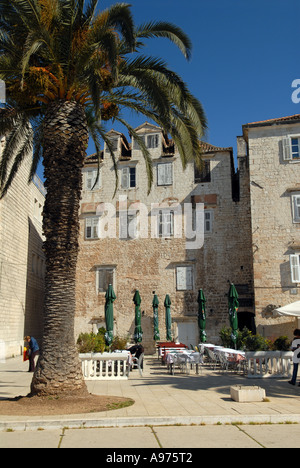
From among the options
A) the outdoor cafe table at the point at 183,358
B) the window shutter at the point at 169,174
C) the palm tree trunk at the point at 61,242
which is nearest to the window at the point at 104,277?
the window shutter at the point at 169,174

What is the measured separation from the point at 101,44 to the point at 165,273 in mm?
18889

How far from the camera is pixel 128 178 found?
28.3 meters

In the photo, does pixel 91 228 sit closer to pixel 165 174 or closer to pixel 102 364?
pixel 165 174

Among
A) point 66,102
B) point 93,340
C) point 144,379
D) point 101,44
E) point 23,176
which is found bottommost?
point 144,379

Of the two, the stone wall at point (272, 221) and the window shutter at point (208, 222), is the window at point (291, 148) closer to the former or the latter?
the stone wall at point (272, 221)

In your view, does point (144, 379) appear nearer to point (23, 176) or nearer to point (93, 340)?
point (93, 340)

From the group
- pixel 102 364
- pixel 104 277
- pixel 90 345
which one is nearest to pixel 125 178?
pixel 104 277

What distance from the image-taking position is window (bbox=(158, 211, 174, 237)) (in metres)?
26.9

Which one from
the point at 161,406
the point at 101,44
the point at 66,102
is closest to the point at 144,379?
the point at 161,406

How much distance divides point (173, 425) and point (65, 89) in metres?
7.02

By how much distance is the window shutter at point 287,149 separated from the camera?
80.1ft

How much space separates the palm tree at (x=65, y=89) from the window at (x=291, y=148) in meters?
15.4

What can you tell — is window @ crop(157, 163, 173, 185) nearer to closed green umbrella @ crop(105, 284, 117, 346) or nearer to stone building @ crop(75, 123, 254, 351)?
stone building @ crop(75, 123, 254, 351)
